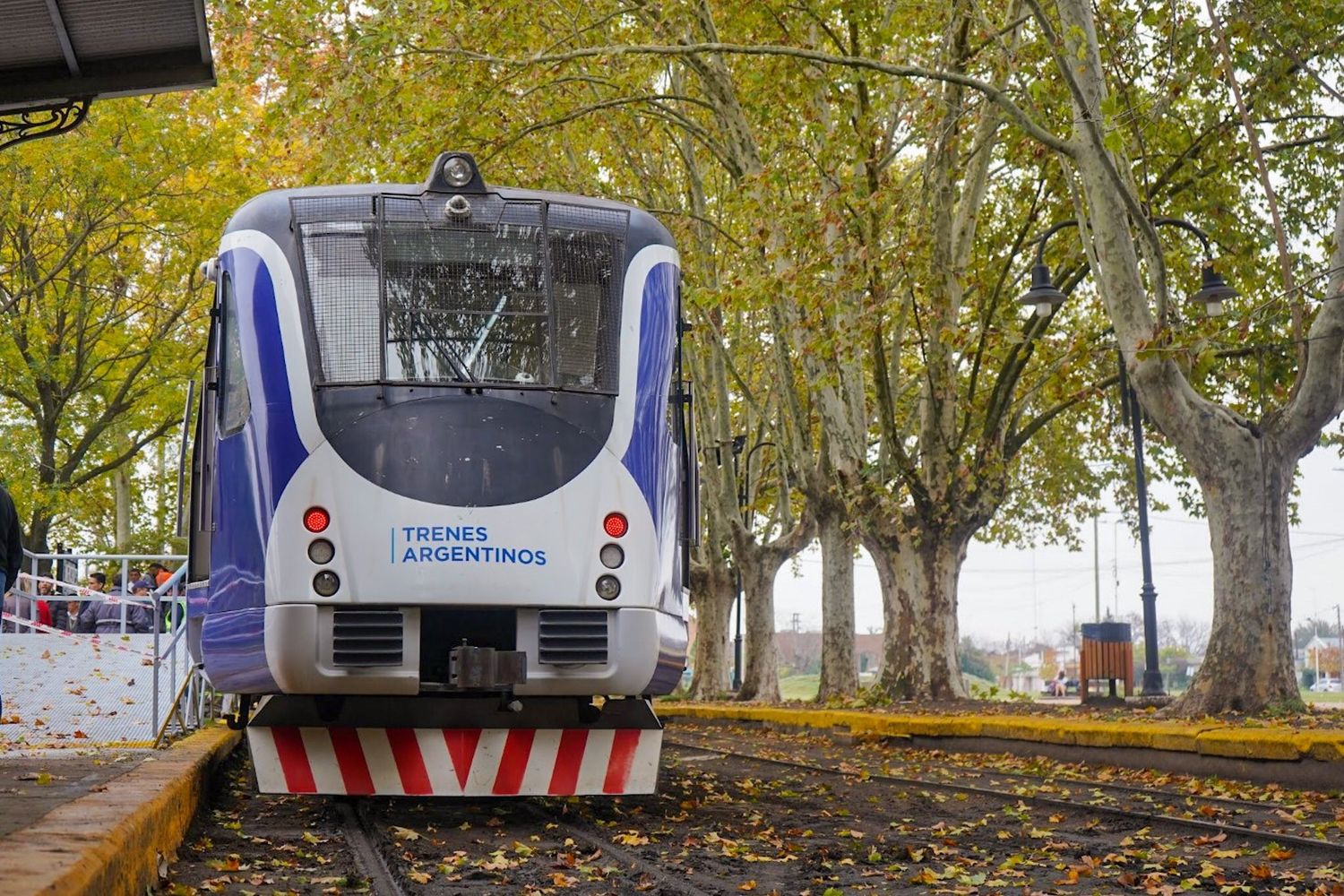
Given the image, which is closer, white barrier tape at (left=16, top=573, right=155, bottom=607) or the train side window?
the train side window

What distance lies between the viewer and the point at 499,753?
9273 millimetres

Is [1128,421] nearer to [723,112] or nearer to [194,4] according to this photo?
[723,112]

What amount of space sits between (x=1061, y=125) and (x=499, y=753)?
14.1m

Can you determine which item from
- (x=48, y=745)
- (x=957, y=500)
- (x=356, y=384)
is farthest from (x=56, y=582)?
(x=356, y=384)

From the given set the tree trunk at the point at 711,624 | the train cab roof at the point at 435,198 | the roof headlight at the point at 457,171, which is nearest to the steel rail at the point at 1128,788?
the train cab roof at the point at 435,198

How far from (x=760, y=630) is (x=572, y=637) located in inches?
893

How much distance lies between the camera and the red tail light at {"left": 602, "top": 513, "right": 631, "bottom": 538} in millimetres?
9125

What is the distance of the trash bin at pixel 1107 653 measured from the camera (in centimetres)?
2138

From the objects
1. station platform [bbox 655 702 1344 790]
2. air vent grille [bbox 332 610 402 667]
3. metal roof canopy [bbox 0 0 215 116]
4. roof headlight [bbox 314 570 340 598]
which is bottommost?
station platform [bbox 655 702 1344 790]

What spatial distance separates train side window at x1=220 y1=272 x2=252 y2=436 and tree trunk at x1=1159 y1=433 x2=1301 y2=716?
29.7 feet

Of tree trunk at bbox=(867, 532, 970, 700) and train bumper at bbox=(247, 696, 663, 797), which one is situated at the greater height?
tree trunk at bbox=(867, 532, 970, 700)

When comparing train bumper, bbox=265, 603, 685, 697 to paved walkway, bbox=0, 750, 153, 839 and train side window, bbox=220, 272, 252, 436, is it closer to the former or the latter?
paved walkway, bbox=0, 750, 153, 839

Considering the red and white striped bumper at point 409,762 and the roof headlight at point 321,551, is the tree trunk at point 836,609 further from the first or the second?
the roof headlight at point 321,551

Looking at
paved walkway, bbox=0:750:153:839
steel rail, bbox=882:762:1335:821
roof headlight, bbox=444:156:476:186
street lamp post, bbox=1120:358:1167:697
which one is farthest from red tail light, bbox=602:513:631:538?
street lamp post, bbox=1120:358:1167:697
